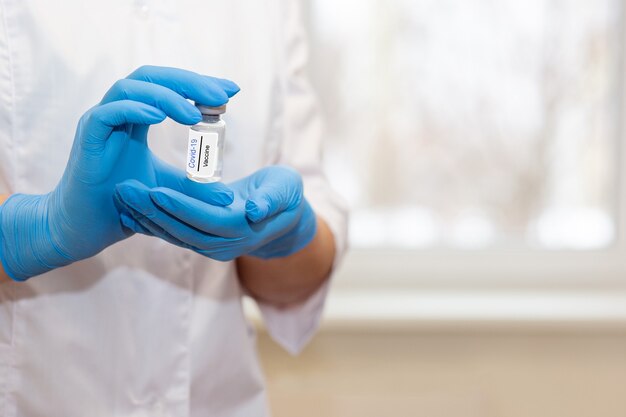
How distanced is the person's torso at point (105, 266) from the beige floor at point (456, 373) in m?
0.71

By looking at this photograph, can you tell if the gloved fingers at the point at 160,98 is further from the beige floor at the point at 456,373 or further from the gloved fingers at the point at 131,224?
the beige floor at the point at 456,373

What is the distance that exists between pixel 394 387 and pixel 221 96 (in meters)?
1.06

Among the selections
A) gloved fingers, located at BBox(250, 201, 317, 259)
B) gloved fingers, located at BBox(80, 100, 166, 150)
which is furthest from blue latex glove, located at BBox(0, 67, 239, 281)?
gloved fingers, located at BBox(250, 201, 317, 259)

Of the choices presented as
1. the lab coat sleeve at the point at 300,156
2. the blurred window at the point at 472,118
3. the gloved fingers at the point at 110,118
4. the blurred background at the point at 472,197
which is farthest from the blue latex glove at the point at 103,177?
the blurred window at the point at 472,118

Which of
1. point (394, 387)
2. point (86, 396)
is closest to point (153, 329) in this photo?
point (86, 396)

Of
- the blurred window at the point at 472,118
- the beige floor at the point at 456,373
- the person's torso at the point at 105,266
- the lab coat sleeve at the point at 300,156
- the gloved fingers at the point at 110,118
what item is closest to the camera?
the gloved fingers at the point at 110,118

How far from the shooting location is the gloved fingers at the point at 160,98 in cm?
61

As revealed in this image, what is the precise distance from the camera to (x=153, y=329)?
30.8 inches

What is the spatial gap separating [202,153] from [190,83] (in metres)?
0.07

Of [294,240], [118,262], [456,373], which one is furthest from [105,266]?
[456,373]

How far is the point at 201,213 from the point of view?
0.65m

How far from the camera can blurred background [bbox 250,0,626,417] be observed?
4.99 ft

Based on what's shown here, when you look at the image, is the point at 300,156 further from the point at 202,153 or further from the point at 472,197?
the point at 472,197

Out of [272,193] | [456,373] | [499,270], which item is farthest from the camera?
[499,270]
